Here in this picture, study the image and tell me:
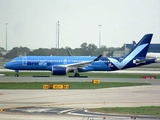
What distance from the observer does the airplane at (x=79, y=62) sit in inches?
2869

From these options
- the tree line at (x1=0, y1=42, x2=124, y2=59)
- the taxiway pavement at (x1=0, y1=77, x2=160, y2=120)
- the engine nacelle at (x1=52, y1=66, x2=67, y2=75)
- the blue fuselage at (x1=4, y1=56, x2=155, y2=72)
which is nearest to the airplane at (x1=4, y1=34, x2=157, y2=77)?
the blue fuselage at (x1=4, y1=56, x2=155, y2=72)

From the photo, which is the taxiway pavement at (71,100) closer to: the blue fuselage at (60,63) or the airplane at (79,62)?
the airplane at (79,62)

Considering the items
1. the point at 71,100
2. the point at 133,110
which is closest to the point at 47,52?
the point at 71,100

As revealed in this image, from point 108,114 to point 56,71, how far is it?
141 ft

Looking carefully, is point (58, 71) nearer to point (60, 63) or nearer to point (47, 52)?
point (60, 63)

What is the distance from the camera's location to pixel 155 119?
25344 mm

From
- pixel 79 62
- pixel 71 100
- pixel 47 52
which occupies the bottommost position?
pixel 71 100

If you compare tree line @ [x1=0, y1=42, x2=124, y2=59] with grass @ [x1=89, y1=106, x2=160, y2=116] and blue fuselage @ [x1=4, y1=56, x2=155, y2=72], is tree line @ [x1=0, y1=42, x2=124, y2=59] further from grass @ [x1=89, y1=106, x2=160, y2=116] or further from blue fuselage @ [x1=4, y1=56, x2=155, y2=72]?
grass @ [x1=89, y1=106, x2=160, y2=116]

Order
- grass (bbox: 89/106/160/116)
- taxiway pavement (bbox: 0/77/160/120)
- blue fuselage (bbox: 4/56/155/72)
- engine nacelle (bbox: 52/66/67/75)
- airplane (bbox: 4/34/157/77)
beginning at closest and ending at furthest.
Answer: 1. grass (bbox: 89/106/160/116)
2. taxiway pavement (bbox: 0/77/160/120)
3. engine nacelle (bbox: 52/66/67/75)
4. airplane (bbox: 4/34/157/77)
5. blue fuselage (bbox: 4/56/155/72)

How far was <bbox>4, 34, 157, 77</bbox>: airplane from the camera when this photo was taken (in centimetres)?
7288

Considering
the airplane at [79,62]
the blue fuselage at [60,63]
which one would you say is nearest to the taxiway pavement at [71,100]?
the airplane at [79,62]

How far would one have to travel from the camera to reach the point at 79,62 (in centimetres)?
7338

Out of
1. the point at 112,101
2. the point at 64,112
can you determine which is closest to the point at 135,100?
the point at 112,101

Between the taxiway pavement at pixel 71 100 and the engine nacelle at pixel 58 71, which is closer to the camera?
the taxiway pavement at pixel 71 100
